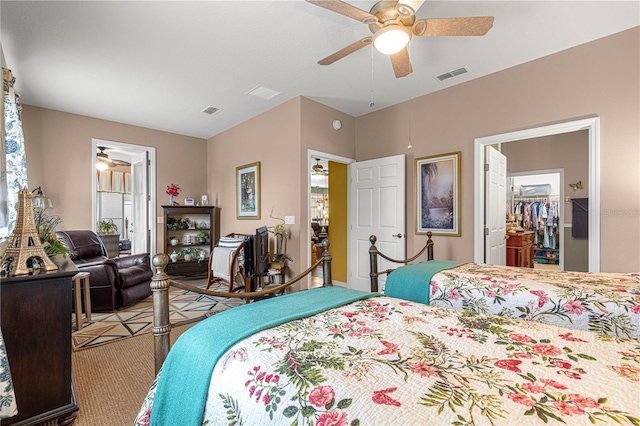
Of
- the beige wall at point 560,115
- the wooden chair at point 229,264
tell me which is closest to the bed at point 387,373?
the beige wall at point 560,115

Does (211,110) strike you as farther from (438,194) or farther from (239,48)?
(438,194)

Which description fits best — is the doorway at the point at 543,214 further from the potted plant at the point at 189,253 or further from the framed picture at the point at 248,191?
the potted plant at the point at 189,253

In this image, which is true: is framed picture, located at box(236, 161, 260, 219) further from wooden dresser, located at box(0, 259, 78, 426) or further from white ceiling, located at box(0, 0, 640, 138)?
wooden dresser, located at box(0, 259, 78, 426)

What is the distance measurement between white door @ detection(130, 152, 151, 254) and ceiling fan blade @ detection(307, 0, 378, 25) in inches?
191

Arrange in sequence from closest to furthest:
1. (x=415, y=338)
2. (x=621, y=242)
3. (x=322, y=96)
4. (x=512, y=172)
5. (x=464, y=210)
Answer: (x=415, y=338), (x=621, y=242), (x=464, y=210), (x=322, y=96), (x=512, y=172)

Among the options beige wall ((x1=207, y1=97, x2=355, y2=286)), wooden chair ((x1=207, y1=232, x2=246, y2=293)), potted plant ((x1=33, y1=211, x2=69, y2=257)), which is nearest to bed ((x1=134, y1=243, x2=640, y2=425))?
potted plant ((x1=33, y1=211, x2=69, y2=257))

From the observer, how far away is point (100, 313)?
3.68 m

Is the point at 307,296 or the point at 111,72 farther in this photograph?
the point at 111,72

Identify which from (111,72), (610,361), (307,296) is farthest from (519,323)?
(111,72)

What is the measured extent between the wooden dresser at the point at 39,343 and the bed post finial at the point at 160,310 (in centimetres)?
84

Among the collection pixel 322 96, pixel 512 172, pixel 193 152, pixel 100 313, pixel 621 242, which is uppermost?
pixel 322 96

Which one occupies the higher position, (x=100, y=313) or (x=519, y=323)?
(x=519, y=323)

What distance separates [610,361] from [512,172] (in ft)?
18.3

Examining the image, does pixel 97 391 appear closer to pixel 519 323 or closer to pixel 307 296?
pixel 307 296
